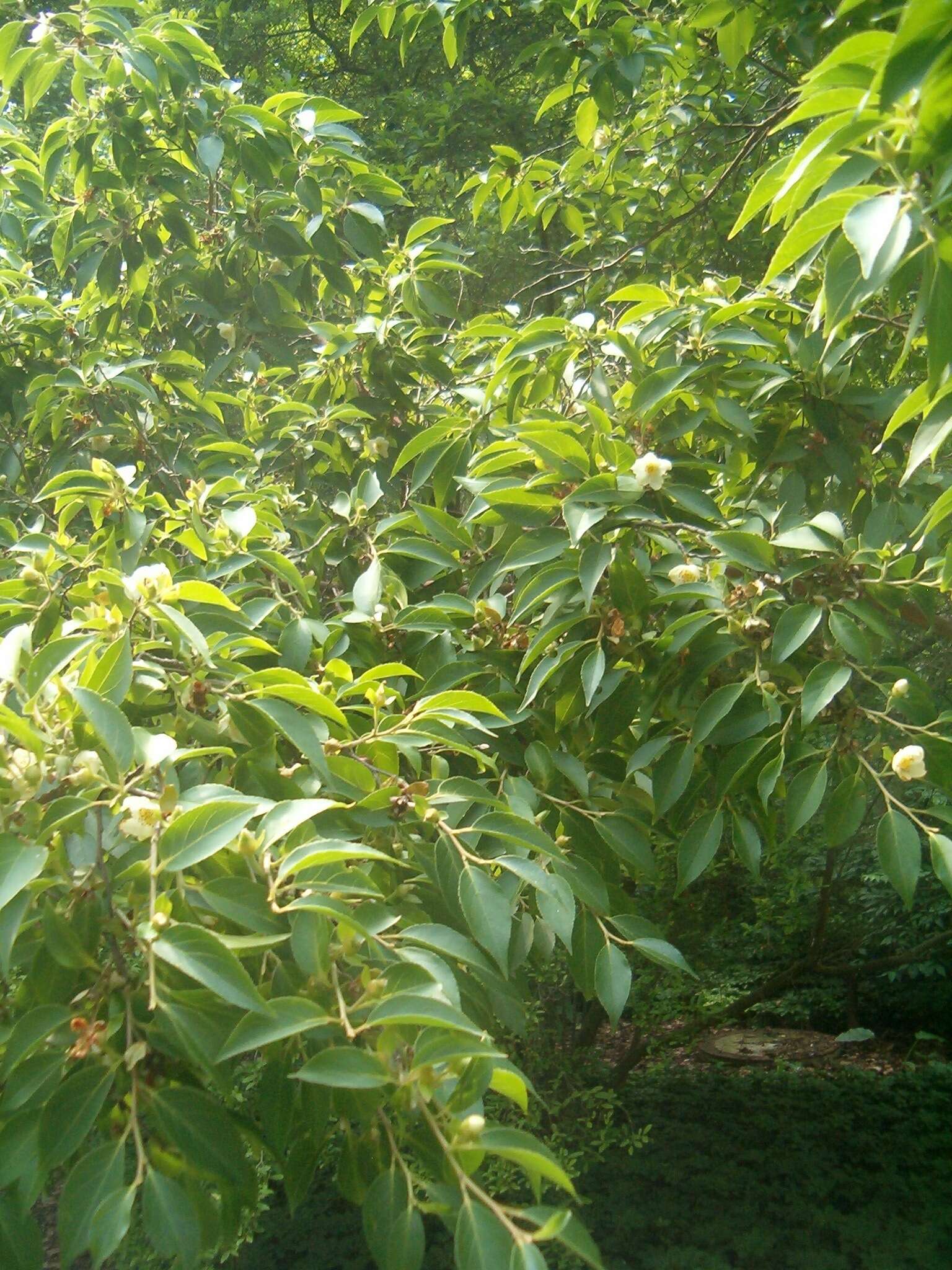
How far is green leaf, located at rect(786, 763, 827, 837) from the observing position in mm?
1455

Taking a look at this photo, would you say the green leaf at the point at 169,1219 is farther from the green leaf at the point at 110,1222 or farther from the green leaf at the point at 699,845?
the green leaf at the point at 699,845

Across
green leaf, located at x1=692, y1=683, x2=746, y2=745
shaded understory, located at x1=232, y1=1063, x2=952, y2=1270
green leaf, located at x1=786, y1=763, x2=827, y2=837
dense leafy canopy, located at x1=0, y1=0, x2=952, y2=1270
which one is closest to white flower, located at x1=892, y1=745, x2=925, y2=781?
dense leafy canopy, located at x1=0, y1=0, x2=952, y2=1270

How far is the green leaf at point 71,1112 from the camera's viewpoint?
0.89 meters

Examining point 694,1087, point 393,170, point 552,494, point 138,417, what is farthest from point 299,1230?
point 393,170

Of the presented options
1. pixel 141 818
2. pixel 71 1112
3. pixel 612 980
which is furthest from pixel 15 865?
pixel 612 980

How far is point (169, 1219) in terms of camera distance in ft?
2.82

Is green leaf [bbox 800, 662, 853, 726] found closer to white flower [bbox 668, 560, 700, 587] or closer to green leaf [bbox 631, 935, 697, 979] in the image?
white flower [bbox 668, 560, 700, 587]

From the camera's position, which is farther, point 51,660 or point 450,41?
point 450,41

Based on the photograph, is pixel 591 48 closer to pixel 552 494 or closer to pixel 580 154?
pixel 580 154

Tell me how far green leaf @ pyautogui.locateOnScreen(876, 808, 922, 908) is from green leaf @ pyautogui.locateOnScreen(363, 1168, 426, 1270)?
0.77m

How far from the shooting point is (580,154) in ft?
9.73

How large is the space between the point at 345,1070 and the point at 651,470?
3.22 feet

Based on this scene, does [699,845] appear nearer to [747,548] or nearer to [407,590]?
[747,548]

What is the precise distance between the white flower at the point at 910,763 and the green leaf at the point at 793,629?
19 cm
